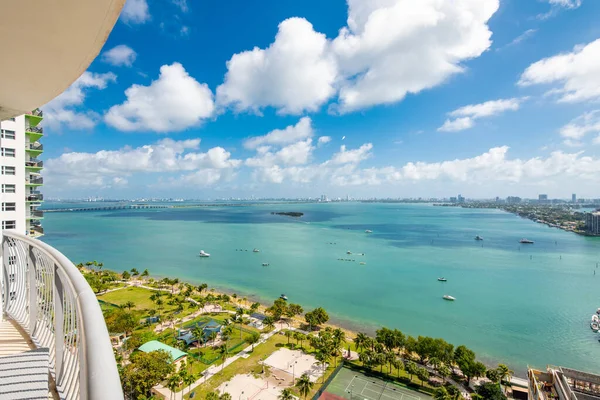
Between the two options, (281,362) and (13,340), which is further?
(281,362)

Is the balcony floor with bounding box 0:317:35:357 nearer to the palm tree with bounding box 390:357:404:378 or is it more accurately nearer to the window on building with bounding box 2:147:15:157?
the window on building with bounding box 2:147:15:157

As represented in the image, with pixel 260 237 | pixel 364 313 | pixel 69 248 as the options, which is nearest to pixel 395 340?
pixel 364 313

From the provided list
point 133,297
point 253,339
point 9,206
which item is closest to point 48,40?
point 9,206

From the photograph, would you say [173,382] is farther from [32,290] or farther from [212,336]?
[32,290]

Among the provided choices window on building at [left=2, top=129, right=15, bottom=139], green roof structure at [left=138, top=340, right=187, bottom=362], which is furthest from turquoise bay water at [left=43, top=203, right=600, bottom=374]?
window on building at [left=2, top=129, right=15, bottom=139]

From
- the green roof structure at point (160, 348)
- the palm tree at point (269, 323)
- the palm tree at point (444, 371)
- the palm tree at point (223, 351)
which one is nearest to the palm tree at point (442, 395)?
the palm tree at point (444, 371)

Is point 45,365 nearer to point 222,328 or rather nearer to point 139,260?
point 222,328
